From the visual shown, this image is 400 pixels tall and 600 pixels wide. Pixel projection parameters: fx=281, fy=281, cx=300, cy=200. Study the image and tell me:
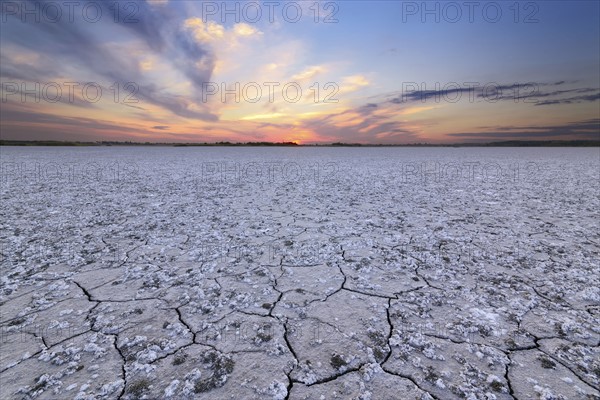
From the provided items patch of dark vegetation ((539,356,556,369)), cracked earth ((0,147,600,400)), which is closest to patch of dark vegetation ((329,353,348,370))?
cracked earth ((0,147,600,400))

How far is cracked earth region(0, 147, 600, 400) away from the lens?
1.43 metres

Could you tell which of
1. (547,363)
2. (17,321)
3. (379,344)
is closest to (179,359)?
(379,344)

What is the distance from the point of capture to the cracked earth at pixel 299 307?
4.69ft

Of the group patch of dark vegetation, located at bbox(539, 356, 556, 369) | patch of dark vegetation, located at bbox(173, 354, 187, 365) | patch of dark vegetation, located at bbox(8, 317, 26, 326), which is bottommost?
patch of dark vegetation, located at bbox(539, 356, 556, 369)

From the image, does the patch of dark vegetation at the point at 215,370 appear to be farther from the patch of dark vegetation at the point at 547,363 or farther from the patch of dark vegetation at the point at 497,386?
the patch of dark vegetation at the point at 547,363

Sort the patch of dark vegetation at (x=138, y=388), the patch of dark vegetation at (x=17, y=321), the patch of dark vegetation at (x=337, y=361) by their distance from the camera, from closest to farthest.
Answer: the patch of dark vegetation at (x=138, y=388) → the patch of dark vegetation at (x=337, y=361) → the patch of dark vegetation at (x=17, y=321)

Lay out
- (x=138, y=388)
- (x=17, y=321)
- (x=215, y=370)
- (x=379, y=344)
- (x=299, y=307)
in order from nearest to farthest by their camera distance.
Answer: (x=138, y=388) → (x=215, y=370) → (x=379, y=344) → (x=17, y=321) → (x=299, y=307)

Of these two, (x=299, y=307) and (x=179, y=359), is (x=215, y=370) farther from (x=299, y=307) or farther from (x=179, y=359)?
(x=299, y=307)

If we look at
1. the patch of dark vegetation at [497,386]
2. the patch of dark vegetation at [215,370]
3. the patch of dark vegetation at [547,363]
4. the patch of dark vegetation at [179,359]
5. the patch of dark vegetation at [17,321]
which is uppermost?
the patch of dark vegetation at [17,321]

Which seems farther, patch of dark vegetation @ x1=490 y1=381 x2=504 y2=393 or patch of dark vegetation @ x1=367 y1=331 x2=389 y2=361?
patch of dark vegetation @ x1=367 y1=331 x2=389 y2=361

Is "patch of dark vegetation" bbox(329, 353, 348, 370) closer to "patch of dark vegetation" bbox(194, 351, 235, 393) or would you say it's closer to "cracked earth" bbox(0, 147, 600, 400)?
"cracked earth" bbox(0, 147, 600, 400)

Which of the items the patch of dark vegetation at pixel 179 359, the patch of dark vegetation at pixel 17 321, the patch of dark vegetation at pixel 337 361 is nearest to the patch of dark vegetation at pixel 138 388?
the patch of dark vegetation at pixel 179 359

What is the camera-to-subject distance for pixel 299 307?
209 cm

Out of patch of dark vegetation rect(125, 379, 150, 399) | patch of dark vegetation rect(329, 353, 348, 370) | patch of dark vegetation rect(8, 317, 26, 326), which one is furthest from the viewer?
patch of dark vegetation rect(8, 317, 26, 326)
